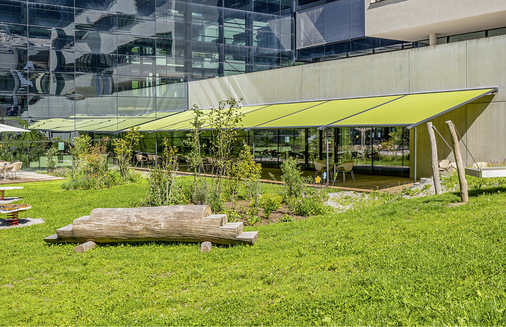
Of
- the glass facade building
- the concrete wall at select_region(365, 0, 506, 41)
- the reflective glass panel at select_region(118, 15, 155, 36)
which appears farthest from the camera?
the reflective glass panel at select_region(118, 15, 155, 36)

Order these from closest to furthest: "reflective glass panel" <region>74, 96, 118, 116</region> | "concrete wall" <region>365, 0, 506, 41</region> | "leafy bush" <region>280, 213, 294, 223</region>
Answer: "leafy bush" <region>280, 213, 294, 223</region>, "concrete wall" <region>365, 0, 506, 41</region>, "reflective glass panel" <region>74, 96, 118, 116</region>

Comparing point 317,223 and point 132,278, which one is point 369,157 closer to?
point 317,223

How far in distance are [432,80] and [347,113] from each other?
9.29ft

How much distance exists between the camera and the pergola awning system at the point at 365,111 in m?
13.1

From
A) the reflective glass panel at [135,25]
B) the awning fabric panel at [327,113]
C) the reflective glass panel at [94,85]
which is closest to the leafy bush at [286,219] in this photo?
the awning fabric panel at [327,113]

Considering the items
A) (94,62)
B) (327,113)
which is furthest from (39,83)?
(327,113)

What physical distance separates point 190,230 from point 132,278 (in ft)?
4.55

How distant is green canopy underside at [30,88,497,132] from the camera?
13180 millimetres

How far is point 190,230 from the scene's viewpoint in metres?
7.28

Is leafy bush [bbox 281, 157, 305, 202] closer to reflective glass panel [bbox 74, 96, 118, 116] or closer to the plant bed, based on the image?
the plant bed

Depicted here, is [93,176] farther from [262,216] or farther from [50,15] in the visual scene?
[50,15]

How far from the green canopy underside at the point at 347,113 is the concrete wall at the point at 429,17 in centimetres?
392

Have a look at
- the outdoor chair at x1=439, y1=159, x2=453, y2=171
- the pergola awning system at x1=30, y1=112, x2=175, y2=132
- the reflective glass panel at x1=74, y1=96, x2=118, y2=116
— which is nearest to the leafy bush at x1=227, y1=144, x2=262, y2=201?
the outdoor chair at x1=439, y1=159, x2=453, y2=171

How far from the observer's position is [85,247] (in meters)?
7.43
